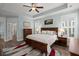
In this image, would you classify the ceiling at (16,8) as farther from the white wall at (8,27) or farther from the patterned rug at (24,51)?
the patterned rug at (24,51)

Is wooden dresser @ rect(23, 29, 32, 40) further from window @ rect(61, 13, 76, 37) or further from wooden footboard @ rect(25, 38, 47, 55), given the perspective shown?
window @ rect(61, 13, 76, 37)

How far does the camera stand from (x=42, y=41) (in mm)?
1817

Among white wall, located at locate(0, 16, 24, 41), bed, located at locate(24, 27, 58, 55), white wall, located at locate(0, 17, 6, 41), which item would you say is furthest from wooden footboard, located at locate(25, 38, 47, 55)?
white wall, located at locate(0, 17, 6, 41)

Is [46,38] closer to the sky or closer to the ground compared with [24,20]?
closer to the ground

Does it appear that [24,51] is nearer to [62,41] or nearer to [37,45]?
[37,45]

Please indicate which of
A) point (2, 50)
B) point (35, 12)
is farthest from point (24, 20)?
point (2, 50)

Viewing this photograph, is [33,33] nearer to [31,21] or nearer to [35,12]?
[31,21]

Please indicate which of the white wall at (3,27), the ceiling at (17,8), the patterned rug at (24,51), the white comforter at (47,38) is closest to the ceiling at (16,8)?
the ceiling at (17,8)

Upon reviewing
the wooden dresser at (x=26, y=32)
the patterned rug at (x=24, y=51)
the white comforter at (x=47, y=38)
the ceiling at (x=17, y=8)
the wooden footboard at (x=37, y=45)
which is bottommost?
the patterned rug at (x=24, y=51)

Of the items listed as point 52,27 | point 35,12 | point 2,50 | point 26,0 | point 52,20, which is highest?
point 26,0

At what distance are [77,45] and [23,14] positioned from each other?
1.08 m

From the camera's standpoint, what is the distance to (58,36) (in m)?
1.82

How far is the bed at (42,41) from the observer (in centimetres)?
181

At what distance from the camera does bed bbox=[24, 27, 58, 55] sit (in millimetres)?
1814
